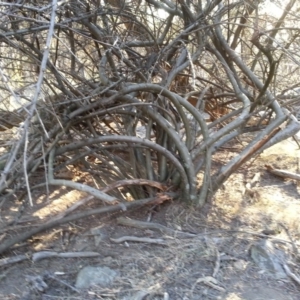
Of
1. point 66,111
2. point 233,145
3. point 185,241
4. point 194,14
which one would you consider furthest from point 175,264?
point 233,145

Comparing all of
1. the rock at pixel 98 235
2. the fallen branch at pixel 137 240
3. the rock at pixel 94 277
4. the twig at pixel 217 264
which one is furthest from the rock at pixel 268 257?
the rock at pixel 98 235

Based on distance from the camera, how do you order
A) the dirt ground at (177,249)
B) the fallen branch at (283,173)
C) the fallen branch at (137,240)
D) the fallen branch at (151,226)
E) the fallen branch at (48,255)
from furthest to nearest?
the fallen branch at (283,173), the fallen branch at (151,226), the fallen branch at (137,240), the fallen branch at (48,255), the dirt ground at (177,249)

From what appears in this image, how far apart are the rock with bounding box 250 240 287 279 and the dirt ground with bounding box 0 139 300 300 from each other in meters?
0.06

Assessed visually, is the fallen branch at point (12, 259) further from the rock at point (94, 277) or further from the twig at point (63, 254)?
the rock at point (94, 277)

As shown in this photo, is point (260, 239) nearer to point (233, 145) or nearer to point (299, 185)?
point (299, 185)

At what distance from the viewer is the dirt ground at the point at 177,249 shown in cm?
354

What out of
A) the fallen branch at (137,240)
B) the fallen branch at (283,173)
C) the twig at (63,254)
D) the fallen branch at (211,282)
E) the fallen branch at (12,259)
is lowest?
the fallen branch at (211,282)

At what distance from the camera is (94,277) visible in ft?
12.1

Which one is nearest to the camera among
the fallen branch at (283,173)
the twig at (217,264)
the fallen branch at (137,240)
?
the twig at (217,264)

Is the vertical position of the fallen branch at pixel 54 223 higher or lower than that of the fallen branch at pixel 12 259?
higher

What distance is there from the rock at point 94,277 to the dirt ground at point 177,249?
0.18ft

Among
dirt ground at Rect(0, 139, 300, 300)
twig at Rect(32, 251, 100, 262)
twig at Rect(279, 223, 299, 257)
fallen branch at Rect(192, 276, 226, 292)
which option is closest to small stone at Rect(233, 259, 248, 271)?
dirt ground at Rect(0, 139, 300, 300)

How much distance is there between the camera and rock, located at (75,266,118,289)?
11.9 feet

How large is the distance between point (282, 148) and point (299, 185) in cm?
127
